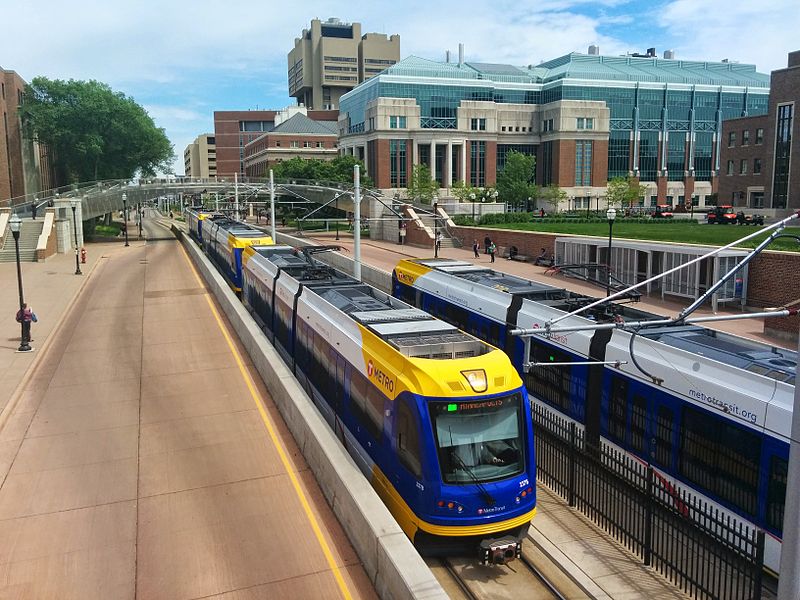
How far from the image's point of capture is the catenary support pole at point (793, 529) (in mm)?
6246

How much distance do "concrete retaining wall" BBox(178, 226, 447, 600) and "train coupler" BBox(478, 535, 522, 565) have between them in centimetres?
136

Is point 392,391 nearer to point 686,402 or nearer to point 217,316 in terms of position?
point 686,402

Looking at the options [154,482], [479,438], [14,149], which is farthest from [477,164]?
[479,438]

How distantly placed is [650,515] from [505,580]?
247 cm

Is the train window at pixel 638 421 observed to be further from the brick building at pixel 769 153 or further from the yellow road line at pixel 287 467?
the brick building at pixel 769 153

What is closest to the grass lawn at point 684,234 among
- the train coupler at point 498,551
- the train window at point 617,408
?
the train window at point 617,408

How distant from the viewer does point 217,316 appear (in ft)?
90.2

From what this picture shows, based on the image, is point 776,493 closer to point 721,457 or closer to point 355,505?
point 721,457

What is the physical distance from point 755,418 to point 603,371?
11.5 ft

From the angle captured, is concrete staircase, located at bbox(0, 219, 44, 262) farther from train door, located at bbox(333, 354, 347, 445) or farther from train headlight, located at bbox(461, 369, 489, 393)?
train headlight, located at bbox(461, 369, 489, 393)

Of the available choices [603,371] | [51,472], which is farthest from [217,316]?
[603,371]

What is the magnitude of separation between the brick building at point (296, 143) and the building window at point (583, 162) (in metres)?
57.4

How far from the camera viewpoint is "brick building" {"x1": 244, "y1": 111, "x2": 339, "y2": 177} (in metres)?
142

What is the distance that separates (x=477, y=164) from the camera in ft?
336
